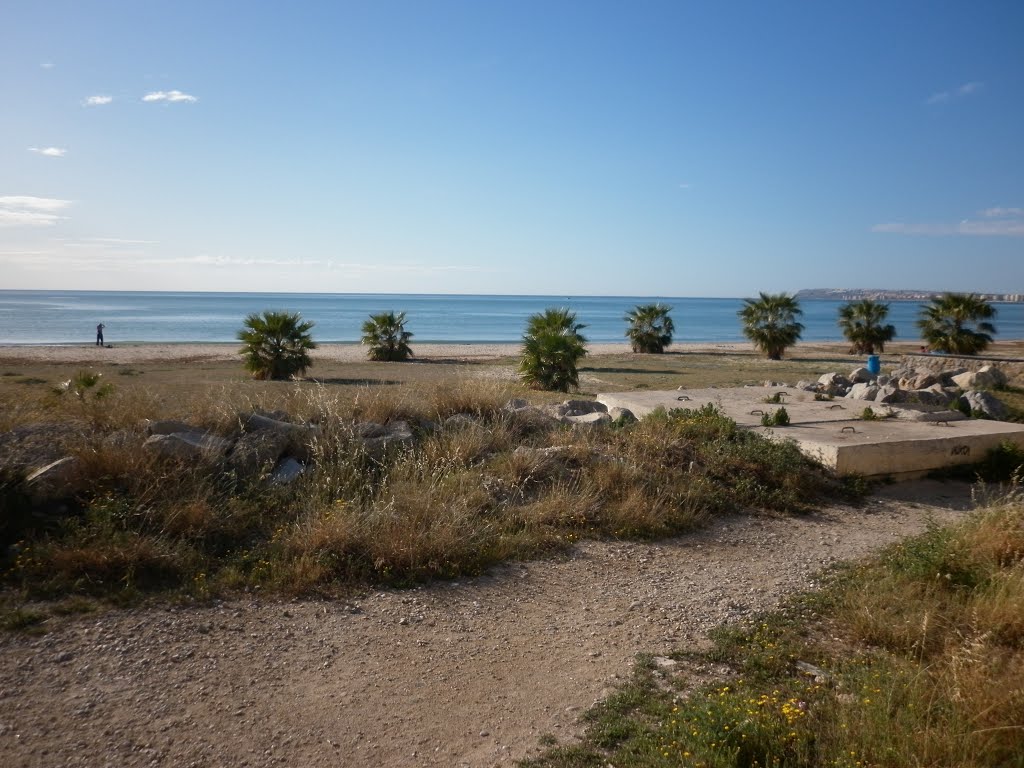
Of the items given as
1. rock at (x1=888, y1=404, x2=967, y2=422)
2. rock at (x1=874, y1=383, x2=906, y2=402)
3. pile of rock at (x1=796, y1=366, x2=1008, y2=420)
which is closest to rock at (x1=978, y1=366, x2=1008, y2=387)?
pile of rock at (x1=796, y1=366, x2=1008, y2=420)

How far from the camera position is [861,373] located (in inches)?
614

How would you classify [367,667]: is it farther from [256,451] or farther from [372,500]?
[256,451]

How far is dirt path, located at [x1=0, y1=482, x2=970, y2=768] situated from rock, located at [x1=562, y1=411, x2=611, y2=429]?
327 cm

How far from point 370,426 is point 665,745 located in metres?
5.44

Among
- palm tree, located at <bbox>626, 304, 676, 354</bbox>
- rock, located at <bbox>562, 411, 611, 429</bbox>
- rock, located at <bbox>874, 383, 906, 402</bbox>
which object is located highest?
palm tree, located at <bbox>626, 304, 676, 354</bbox>

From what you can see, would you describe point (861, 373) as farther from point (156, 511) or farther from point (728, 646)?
point (156, 511)

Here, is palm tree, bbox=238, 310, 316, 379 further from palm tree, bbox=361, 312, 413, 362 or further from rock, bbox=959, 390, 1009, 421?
rock, bbox=959, 390, 1009, 421

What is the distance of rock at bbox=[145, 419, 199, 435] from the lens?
7.07 metres

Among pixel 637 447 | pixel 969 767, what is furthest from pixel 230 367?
pixel 969 767

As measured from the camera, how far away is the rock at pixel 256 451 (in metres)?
6.77

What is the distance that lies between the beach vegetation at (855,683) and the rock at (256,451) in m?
4.09

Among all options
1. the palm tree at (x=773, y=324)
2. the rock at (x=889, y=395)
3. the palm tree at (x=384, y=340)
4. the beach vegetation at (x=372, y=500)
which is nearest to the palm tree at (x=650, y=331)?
the palm tree at (x=773, y=324)

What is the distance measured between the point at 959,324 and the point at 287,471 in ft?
108

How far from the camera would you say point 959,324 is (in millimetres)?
31969
